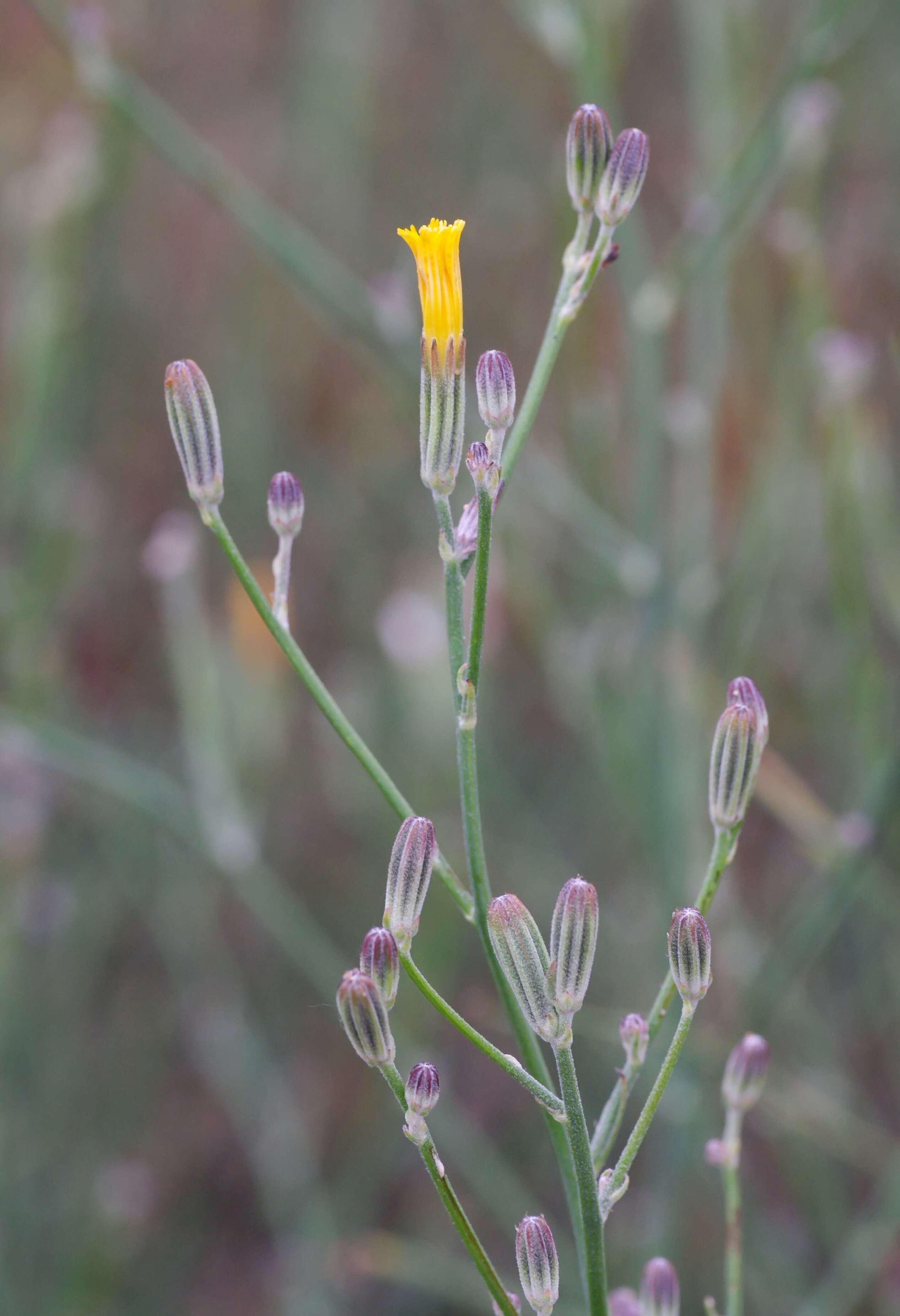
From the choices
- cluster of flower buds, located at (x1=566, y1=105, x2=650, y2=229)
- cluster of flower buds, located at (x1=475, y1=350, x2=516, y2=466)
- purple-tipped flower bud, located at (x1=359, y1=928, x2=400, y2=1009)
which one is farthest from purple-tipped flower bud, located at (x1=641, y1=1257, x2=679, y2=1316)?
cluster of flower buds, located at (x1=566, y1=105, x2=650, y2=229)

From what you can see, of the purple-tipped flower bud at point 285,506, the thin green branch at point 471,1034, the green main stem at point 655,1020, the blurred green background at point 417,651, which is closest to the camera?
the thin green branch at point 471,1034

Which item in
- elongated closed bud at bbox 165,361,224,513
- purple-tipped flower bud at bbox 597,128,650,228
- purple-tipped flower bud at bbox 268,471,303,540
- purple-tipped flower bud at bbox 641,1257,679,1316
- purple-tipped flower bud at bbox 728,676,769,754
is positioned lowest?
purple-tipped flower bud at bbox 641,1257,679,1316

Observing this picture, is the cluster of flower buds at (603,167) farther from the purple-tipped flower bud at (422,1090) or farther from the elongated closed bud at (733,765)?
the purple-tipped flower bud at (422,1090)

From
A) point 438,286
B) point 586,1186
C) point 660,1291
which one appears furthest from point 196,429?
point 660,1291

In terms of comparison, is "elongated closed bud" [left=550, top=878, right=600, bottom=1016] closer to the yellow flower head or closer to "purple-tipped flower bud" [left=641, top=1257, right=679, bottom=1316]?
"purple-tipped flower bud" [left=641, top=1257, right=679, bottom=1316]

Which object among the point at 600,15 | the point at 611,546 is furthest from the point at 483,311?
the point at 611,546

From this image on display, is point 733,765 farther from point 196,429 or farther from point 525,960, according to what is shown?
point 196,429

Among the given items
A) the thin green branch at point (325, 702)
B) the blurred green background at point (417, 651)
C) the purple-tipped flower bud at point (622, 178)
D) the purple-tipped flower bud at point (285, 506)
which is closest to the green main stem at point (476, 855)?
the thin green branch at point (325, 702)
